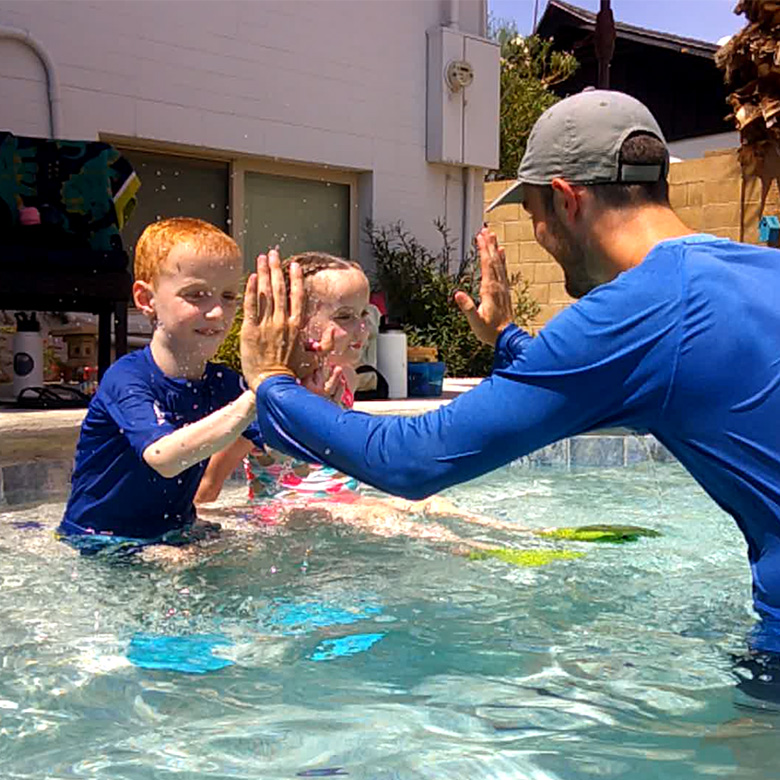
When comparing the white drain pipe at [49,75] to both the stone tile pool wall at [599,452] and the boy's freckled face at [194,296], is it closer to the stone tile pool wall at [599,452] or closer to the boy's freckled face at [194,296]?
the stone tile pool wall at [599,452]

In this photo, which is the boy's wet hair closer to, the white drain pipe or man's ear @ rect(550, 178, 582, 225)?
man's ear @ rect(550, 178, 582, 225)

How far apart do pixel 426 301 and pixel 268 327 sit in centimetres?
786

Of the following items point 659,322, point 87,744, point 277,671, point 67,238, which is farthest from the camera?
point 67,238

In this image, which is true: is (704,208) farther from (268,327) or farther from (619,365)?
(619,365)

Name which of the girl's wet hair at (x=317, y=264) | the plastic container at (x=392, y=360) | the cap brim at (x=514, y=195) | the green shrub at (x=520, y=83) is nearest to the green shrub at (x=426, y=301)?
Result: the plastic container at (x=392, y=360)

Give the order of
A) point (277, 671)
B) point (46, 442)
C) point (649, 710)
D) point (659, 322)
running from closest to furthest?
1. point (659, 322)
2. point (649, 710)
3. point (277, 671)
4. point (46, 442)

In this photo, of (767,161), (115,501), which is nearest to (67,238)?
(115,501)

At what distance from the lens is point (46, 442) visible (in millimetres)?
4746

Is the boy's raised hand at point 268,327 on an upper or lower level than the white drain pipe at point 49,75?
lower

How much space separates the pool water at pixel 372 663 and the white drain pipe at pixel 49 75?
16.3ft

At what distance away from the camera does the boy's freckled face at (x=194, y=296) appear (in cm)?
300

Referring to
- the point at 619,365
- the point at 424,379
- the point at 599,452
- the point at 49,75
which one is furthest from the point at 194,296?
the point at 49,75

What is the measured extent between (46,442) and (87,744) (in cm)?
316

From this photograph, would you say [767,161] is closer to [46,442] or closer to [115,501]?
[46,442]
